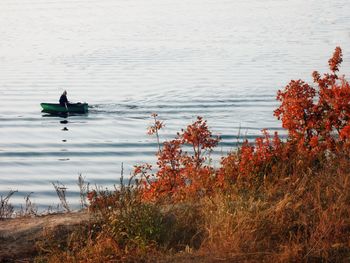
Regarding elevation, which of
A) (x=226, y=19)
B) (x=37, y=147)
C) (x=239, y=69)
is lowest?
(x=37, y=147)

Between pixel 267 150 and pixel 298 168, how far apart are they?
141 cm

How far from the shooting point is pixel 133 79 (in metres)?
75.6

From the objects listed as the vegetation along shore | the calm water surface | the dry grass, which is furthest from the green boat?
the dry grass

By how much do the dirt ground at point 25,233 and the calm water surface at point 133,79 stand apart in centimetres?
2079

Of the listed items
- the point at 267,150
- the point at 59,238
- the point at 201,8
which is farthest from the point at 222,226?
the point at 201,8

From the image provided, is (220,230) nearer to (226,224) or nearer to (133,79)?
(226,224)

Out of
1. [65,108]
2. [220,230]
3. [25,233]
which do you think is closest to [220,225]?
[220,230]

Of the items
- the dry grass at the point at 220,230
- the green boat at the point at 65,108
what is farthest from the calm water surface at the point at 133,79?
the dry grass at the point at 220,230

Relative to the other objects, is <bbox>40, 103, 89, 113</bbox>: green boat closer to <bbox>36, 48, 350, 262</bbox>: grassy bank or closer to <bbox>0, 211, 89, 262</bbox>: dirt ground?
<bbox>36, 48, 350, 262</bbox>: grassy bank

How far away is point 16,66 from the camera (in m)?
90.1

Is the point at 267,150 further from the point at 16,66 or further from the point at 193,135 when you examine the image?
the point at 16,66

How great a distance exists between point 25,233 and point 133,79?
65.1m

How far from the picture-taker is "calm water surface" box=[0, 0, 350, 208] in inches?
1697

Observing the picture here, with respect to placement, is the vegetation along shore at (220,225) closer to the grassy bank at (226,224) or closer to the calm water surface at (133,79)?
the grassy bank at (226,224)
